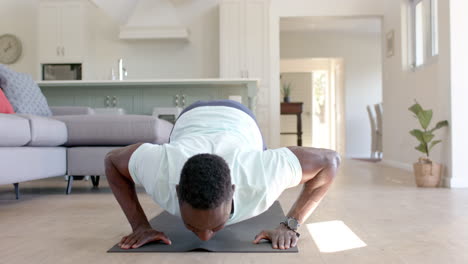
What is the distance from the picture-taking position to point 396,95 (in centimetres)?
563

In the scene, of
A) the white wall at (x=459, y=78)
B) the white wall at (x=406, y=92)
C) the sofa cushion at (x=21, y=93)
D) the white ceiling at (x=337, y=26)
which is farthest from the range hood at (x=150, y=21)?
the white wall at (x=459, y=78)

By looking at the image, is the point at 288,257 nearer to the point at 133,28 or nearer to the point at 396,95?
the point at 396,95

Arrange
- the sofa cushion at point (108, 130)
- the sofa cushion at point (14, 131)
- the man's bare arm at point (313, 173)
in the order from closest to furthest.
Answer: the man's bare arm at point (313, 173) < the sofa cushion at point (14, 131) < the sofa cushion at point (108, 130)

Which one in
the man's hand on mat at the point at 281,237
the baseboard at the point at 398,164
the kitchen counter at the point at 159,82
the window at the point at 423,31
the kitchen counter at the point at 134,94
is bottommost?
the baseboard at the point at 398,164

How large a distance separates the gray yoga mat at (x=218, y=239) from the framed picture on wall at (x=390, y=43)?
424 centimetres

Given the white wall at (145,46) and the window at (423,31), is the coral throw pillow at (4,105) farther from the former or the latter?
the white wall at (145,46)

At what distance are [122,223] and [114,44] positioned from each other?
5.50 meters

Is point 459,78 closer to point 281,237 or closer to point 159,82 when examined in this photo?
point 281,237

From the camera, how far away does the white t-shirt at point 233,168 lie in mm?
1252

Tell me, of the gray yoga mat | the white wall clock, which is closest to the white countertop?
the white wall clock

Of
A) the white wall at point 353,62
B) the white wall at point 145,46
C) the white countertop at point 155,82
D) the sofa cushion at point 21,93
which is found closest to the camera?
the sofa cushion at point 21,93

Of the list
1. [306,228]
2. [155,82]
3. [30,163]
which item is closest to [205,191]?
[306,228]

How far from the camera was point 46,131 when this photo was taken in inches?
109

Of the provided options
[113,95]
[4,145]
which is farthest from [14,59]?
[4,145]
